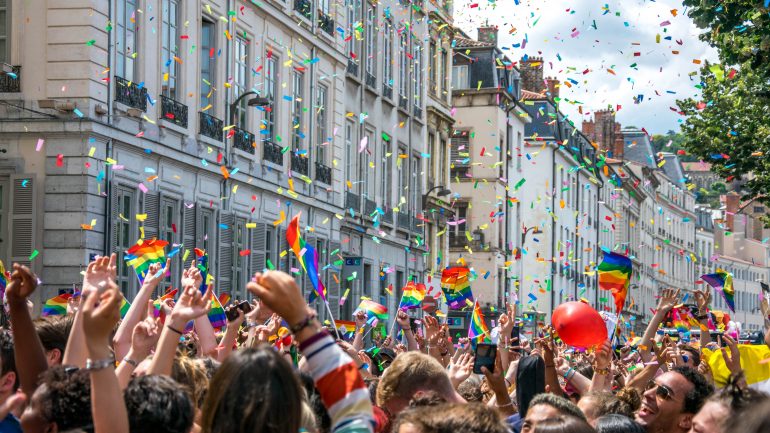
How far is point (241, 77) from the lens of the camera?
83.8 feet

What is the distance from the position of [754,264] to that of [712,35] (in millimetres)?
115703

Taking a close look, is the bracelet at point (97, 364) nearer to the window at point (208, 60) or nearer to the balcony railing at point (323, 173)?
the window at point (208, 60)

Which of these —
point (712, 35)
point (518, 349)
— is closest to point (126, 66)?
point (712, 35)

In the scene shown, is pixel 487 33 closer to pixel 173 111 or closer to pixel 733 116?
pixel 733 116

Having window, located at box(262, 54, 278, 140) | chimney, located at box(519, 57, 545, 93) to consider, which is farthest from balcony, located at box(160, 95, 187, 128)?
chimney, located at box(519, 57, 545, 93)

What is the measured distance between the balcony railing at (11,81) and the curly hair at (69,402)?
1554cm

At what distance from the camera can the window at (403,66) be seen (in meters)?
37.4

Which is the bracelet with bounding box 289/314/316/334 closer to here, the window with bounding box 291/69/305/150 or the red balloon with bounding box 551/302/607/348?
the red balloon with bounding box 551/302/607/348

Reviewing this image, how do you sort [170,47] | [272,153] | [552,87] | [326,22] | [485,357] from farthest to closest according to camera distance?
[552,87] < [326,22] < [272,153] < [170,47] < [485,357]

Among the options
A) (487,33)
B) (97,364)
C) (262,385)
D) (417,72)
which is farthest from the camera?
(487,33)

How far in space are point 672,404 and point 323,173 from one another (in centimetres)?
2288

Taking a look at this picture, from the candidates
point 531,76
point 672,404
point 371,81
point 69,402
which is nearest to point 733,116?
point 371,81

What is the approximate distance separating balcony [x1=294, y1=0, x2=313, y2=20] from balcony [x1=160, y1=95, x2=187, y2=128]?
A: 6.10 meters

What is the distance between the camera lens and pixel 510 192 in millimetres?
54812
